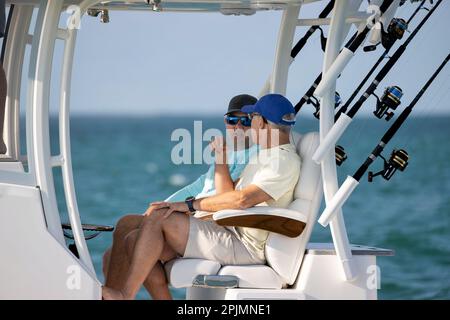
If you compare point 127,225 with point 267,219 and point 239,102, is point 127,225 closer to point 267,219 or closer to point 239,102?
point 267,219

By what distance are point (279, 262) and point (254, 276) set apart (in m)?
0.15

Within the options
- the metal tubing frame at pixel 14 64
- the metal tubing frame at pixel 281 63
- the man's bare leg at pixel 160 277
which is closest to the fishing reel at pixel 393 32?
the metal tubing frame at pixel 281 63

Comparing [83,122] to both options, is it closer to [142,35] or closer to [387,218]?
[142,35]

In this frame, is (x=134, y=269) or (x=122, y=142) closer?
(x=134, y=269)

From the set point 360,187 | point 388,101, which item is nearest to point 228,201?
point 388,101

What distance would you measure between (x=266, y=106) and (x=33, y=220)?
1.33m

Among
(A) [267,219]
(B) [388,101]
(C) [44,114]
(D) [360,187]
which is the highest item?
(B) [388,101]

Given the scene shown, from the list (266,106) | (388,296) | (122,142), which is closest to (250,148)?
(266,106)

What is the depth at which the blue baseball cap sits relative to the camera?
7.31m

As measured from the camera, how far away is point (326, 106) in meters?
7.01

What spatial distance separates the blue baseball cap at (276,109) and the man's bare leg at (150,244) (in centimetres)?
66

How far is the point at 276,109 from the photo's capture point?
7305 millimetres

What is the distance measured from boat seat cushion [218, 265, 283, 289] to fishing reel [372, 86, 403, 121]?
0.94 m

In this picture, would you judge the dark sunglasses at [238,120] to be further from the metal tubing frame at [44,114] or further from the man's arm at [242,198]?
the metal tubing frame at [44,114]
